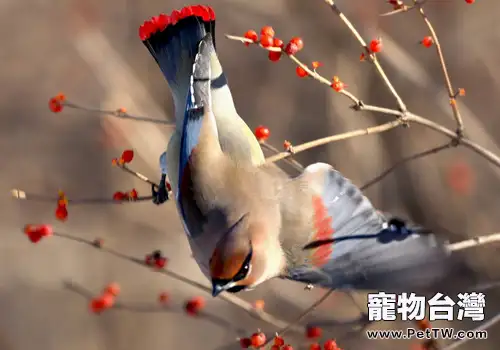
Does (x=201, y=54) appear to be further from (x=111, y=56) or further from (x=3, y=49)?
(x=3, y=49)

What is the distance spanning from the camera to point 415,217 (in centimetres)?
411

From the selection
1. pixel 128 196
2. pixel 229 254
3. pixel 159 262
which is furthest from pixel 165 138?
pixel 229 254

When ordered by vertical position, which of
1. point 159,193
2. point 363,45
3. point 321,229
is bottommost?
point 321,229

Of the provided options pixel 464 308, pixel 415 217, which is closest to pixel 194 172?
pixel 464 308

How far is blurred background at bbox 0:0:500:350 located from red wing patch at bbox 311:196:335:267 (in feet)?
3.76

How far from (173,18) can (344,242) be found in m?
0.82

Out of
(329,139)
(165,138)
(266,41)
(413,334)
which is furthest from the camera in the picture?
(165,138)

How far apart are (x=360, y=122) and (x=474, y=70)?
0.93 meters

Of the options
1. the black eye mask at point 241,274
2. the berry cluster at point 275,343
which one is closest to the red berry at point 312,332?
the berry cluster at point 275,343

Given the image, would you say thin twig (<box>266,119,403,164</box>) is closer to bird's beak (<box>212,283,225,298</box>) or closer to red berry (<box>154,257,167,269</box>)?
bird's beak (<box>212,283,225,298</box>)

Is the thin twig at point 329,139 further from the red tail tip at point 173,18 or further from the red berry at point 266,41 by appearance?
the red tail tip at point 173,18

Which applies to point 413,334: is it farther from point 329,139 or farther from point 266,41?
point 266,41

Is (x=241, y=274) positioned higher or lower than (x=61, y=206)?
lower

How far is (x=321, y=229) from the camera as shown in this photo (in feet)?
6.88
